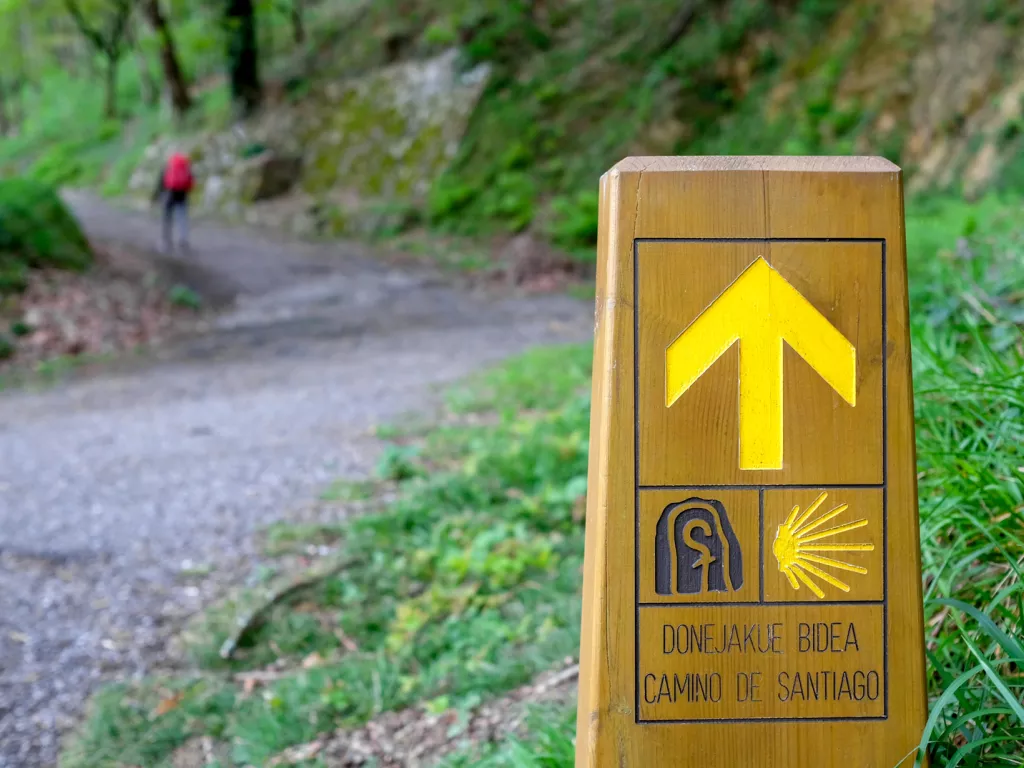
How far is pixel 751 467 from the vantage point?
5.05ft

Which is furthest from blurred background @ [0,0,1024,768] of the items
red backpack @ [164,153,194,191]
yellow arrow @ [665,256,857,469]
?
red backpack @ [164,153,194,191]

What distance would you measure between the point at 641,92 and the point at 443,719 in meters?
13.6

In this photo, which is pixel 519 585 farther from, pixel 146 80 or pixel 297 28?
pixel 146 80

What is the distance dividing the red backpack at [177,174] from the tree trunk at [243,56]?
6.45 metres

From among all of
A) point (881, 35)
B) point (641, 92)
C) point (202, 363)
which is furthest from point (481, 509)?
point (641, 92)

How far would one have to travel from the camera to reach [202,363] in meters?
8.27

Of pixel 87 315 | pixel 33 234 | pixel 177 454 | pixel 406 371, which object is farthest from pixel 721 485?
pixel 33 234

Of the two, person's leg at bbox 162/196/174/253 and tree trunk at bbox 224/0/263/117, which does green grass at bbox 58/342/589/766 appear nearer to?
person's leg at bbox 162/196/174/253

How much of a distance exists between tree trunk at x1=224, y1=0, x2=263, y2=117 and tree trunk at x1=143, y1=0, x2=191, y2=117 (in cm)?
169

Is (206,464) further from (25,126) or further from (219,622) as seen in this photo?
(25,126)

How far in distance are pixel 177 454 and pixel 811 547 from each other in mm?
4661

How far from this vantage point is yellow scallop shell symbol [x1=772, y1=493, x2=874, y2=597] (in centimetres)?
154

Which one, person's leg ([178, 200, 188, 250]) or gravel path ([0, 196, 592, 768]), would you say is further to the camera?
person's leg ([178, 200, 188, 250])

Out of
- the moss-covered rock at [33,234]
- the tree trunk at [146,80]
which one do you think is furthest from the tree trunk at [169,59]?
the moss-covered rock at [33,234]
